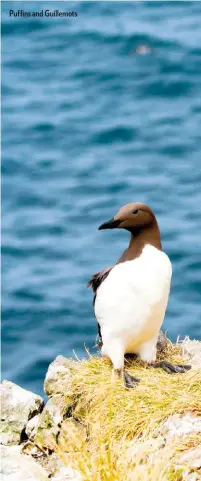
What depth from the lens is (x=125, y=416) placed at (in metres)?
8.19

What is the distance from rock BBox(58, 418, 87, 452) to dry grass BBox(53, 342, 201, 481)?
18mm

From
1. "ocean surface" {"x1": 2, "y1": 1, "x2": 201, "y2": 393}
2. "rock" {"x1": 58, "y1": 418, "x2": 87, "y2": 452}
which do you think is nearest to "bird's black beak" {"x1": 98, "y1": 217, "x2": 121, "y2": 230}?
"rock" {"x1": 58, "y1": 418, "x2": 87, "y2": 452}

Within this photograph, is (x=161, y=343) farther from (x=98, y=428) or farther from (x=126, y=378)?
(x=98, y=428)

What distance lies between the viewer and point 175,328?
15977 mm

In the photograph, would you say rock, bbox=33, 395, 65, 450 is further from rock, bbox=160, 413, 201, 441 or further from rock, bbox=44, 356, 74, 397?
rock, bbox=160, 413, 201, 441

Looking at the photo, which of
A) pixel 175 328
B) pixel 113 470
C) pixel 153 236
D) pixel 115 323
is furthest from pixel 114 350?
pixel 175 328

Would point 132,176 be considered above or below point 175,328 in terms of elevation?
above

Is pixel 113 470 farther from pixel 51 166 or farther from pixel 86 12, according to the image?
pixel 86 12

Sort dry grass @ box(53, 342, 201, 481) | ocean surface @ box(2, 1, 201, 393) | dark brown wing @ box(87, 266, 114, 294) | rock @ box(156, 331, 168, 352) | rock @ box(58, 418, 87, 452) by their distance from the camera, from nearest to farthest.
→ dry grass @ box(53, 342, 201, 481) → rock @ box(58, 418, 87, 452) → dark brown wing @ box(87, 266, 114, 294) → rock @ box(156, 331, 168, 352) → ocean surface @ box(2, 1, 201, 393)

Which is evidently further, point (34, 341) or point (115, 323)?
point (34, 341)

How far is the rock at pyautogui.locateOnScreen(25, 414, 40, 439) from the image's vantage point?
28.0 ft

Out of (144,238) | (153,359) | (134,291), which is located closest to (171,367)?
(153,359)

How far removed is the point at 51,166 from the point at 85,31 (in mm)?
4622

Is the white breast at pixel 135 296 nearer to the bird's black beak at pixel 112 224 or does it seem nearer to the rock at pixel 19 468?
the bird's black beak at pixel 112 224
